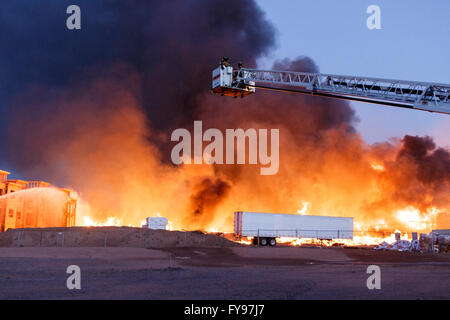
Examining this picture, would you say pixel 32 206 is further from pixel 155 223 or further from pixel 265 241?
pixel 265 241

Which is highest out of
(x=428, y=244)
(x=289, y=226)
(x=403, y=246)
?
(x=289, y=226)

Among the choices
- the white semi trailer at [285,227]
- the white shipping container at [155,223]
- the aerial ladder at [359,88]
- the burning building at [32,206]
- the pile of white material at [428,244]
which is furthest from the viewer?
the white shipping container at [155,223]

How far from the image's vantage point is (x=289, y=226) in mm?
45719

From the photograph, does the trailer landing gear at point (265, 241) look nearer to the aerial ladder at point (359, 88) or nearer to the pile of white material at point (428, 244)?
the pile of white material at point (428, 244)

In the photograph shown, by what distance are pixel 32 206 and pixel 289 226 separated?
26.3 m

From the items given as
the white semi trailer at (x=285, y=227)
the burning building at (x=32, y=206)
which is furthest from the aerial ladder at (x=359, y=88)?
the burning building at (x=32, y=206)

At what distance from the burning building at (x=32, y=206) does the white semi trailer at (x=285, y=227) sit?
766 inches

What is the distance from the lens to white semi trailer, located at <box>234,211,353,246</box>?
4366 centimetres

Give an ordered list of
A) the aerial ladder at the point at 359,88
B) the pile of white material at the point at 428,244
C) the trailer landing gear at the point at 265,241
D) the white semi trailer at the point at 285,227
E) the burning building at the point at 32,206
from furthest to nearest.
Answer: the trailer landing gear at the point at 265,241 → the white semi trailer at the point at 285,227 → the burning building at the point at 32,206 → the pile of white material at the point at 428,244 → the aerial ladder at the point at 359,88

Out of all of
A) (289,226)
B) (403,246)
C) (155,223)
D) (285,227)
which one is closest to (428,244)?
(403,246)

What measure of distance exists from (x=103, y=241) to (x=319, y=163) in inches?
1917

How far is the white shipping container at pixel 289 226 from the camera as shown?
43.7 meters
